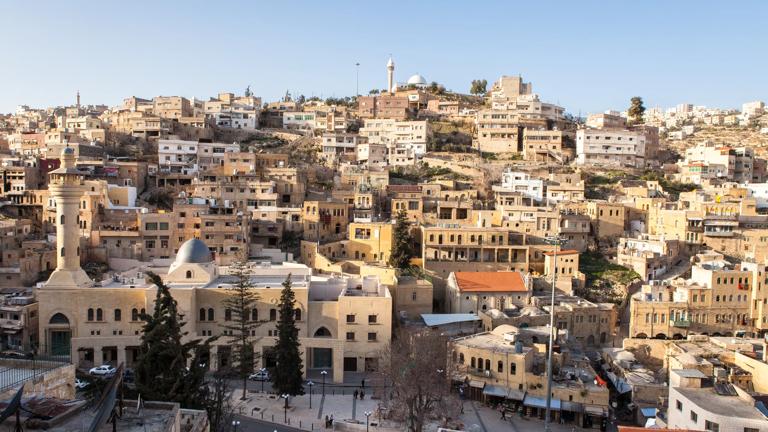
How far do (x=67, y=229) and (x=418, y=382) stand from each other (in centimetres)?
1664

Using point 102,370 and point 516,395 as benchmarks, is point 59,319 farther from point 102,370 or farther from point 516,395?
point 516,395

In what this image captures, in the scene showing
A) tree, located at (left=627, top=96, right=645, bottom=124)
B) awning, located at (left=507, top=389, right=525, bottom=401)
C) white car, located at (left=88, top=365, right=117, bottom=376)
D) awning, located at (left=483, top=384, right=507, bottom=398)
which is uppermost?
tree, located at (left=627, top=96, right=645, bottom=124)

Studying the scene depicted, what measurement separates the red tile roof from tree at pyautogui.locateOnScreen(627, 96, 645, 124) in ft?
158

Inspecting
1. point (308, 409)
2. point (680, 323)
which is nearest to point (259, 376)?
point (308, 409)

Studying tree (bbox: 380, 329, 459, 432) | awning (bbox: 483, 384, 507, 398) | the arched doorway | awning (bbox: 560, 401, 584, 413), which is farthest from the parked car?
awning (bbox: 560, 401, 584, 413)

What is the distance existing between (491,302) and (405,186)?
15907 millimetres

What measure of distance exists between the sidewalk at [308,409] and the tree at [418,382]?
100 centimetres

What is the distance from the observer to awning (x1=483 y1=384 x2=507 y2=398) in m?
25.0

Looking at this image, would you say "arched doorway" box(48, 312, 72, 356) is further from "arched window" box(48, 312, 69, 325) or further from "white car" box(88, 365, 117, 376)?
"white car" box(88, 365, 117, 376)

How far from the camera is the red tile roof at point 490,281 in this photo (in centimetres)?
3325

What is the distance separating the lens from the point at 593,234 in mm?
42906

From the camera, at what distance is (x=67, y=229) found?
2836 centimetres

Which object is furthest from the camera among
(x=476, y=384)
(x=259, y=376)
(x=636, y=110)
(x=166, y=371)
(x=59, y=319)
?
(x=636, y=110)

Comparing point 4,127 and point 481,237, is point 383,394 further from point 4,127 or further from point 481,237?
point 4,127
